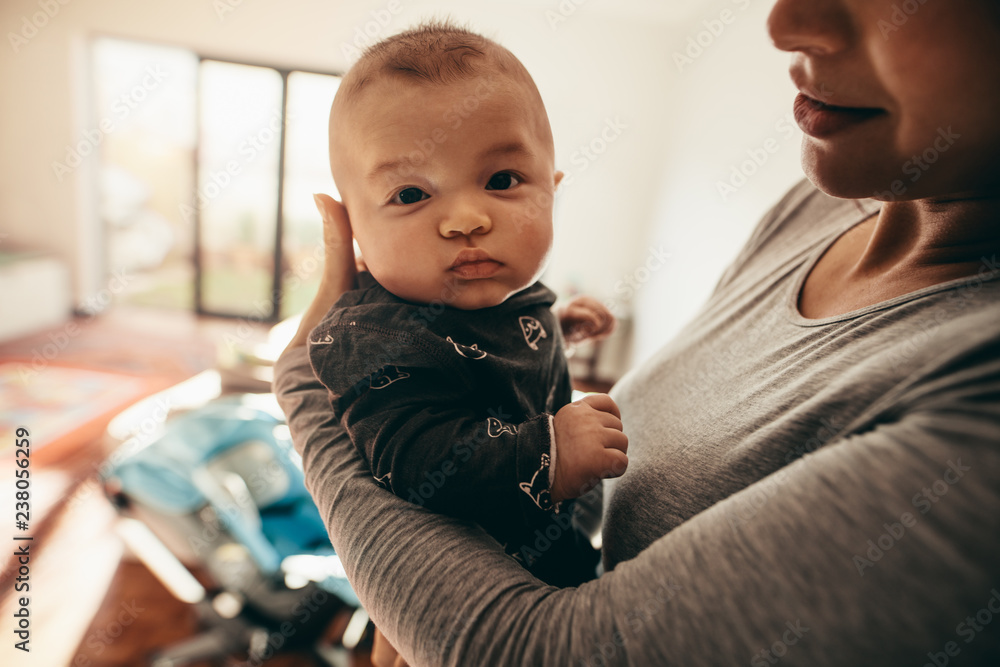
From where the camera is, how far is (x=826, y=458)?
14.7 inches

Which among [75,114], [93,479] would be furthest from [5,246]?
[93,479]

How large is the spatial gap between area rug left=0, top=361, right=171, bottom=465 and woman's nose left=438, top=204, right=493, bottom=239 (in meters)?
3.34

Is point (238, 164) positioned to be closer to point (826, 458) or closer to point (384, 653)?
point (384, 653)

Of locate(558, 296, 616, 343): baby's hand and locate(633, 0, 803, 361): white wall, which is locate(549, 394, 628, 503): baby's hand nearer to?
locate(558, 296, 616, 343): baby's hand

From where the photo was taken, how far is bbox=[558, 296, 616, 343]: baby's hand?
3.28 feet

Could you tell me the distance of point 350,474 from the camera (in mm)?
613

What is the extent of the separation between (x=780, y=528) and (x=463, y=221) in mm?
463

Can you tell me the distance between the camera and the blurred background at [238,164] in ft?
14.3

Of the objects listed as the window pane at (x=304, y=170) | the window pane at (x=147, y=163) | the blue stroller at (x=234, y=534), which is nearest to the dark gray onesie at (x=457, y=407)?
the blue stroller at (x=234, y=534)

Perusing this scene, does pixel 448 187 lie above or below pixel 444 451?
above

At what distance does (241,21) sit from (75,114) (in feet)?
6.27

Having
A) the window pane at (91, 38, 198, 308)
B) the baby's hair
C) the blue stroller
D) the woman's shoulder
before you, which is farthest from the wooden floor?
the window pane at (91, 38, 198, 308)

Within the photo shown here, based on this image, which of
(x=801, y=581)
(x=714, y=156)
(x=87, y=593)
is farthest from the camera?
(x=714, y=156)

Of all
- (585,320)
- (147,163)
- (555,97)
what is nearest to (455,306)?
(585,320)
